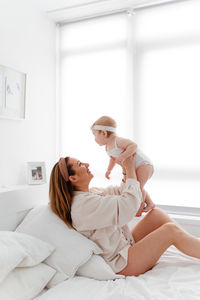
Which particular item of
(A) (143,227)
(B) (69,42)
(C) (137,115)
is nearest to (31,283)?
(A) (143,227)

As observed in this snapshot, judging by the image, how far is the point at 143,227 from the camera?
1.90 metres

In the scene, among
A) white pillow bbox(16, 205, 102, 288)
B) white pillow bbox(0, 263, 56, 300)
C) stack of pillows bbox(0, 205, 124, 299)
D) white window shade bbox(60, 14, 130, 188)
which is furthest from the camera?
white window shade bbox(60, 14, 130, 188)

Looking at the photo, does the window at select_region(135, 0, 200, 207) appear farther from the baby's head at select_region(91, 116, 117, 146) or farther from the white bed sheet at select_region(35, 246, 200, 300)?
the white bed sheet at select_region(35, 246, 200, 300)

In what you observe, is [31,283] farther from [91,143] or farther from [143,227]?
[91,143]

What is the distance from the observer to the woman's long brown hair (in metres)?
1.61

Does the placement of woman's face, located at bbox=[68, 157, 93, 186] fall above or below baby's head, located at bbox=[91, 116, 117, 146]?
below

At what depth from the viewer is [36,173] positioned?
8.13 ft

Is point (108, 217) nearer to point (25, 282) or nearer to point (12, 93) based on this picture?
point (25, 282)

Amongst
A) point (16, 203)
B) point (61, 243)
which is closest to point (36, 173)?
point (16, 203)

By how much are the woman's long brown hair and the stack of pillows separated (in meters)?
0.04

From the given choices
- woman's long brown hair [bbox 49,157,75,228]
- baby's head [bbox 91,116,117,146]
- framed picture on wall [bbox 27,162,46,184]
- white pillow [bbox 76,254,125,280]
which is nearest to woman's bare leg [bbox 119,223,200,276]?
white pillow [bbox 76,254,125,280]

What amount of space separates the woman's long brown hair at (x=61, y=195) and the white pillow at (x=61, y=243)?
40 mm

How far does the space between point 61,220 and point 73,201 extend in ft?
0.43

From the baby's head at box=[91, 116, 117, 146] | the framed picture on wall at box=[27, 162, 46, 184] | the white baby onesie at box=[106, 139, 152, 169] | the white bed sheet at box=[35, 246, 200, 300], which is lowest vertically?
the white bed sheet at box=[35, 246, 200, 300]
